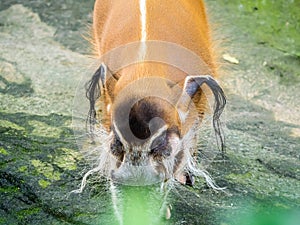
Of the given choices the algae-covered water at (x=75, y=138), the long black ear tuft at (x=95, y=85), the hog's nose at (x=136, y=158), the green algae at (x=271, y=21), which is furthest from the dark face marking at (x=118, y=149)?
the green algae at (x=271, y=21)

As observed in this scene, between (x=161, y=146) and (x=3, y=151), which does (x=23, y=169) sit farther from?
(x=161, y=146)

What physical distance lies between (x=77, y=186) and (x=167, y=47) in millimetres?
838

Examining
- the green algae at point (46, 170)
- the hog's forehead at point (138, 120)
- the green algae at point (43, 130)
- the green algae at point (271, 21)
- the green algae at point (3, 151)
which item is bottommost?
the green algae at point (271, 21)

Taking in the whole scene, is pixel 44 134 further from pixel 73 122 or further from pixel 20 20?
pixel 20 20

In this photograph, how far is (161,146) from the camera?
239cm

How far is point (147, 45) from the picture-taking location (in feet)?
9.09

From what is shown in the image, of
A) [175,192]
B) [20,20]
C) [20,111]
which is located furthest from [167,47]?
[20,20]

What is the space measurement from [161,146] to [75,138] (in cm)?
134

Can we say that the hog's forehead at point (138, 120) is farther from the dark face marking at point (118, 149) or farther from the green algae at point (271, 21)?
the green algae at point (271, 21)

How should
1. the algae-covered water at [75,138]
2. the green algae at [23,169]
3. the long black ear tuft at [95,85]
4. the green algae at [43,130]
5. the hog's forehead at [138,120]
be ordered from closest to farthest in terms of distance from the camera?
1. the hog's forehead at [138,120]
2. the long black ear tuft at [95,85]
3. the algae-covered water at [75,138]
4. the green algae at [23,169]
5. the green algae at [43,130]

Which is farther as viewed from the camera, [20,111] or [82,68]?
[82,68]

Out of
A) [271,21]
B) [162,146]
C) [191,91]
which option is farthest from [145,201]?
[271,21]

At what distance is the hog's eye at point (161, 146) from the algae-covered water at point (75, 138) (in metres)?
0.21

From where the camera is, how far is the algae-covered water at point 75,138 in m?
3.11
